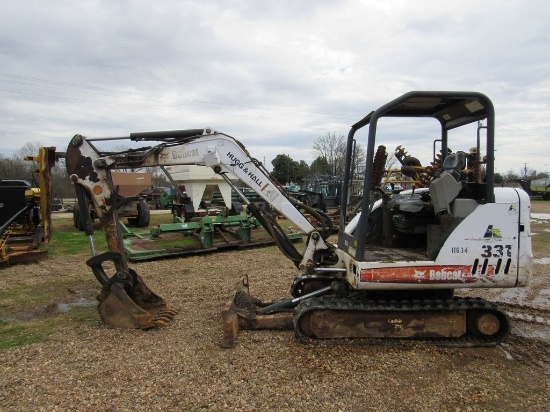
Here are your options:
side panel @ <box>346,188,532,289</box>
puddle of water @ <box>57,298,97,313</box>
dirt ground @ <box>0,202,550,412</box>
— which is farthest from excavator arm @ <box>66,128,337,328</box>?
puddle of water @ <box>57,298,97,313</box>

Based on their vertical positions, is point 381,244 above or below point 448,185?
below

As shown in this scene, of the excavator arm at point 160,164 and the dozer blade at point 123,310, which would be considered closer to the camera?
the dozer blade at point 123,310

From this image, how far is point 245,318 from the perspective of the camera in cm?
493

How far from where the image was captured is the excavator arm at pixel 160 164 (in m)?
5.21

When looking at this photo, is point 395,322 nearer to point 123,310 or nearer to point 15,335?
point 123,310

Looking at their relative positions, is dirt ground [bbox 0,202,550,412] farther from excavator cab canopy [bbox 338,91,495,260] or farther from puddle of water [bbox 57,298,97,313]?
excavator cab canopy [bbox 338,91,495,260]

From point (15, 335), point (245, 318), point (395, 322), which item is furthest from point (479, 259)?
point (15, 335)

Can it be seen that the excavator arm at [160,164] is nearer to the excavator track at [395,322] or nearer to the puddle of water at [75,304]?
the excavator track at [395,322]

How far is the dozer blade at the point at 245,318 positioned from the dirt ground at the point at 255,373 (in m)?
0.09

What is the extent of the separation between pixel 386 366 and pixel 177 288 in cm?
413

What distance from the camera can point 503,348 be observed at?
460cm

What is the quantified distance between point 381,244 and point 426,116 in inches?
72.8

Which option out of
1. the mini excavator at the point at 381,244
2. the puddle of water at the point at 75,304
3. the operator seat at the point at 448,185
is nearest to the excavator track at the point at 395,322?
the mini excavator at the point at 381,244

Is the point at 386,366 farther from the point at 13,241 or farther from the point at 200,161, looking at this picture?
the point at 13,241
